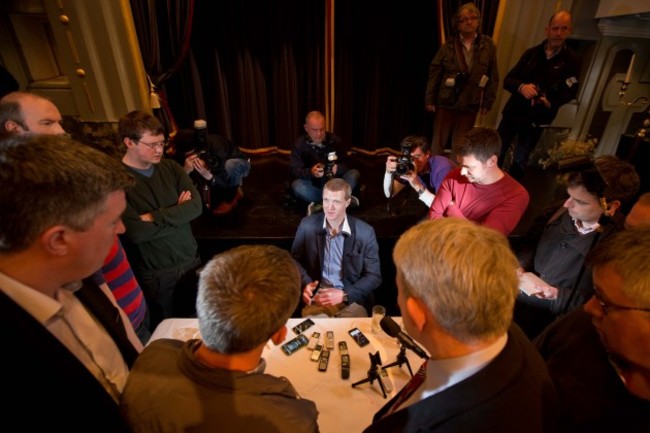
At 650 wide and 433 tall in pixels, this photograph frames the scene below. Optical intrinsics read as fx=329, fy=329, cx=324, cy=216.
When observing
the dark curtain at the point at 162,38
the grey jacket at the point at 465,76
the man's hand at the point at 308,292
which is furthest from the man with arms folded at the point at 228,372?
the dark curtain at the point at 162,38

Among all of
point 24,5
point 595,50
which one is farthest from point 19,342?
point 595,50

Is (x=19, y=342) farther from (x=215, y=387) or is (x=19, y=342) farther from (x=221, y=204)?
(x=221, y=204)

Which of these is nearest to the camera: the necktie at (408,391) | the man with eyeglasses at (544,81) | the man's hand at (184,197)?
the necktie at (408,391)

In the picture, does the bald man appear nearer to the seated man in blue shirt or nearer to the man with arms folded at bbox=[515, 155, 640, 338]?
the seated man in blue shirt

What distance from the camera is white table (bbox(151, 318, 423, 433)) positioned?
1131 mm

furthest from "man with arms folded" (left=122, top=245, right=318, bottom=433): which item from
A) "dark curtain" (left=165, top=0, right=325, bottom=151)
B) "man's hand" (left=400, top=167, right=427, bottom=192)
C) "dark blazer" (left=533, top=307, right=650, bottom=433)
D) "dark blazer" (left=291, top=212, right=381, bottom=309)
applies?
"dark curtain" (left=165, top=0, right=325, bottom=151)

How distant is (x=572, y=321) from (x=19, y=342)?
1.58 metres

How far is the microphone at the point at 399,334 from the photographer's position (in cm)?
124

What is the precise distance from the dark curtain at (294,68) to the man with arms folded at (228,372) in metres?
4.08

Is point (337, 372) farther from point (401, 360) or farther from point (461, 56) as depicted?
point (461, 56)

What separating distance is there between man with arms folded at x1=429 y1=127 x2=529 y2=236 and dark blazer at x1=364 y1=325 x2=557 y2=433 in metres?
1.44

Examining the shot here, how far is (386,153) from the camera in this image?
17.0 ft

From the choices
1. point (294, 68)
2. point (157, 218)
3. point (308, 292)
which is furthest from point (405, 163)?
point (294, 68)

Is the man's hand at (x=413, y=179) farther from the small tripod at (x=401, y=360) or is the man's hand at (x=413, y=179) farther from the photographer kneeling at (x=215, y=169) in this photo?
the small tripod at (x=401, y=360)
